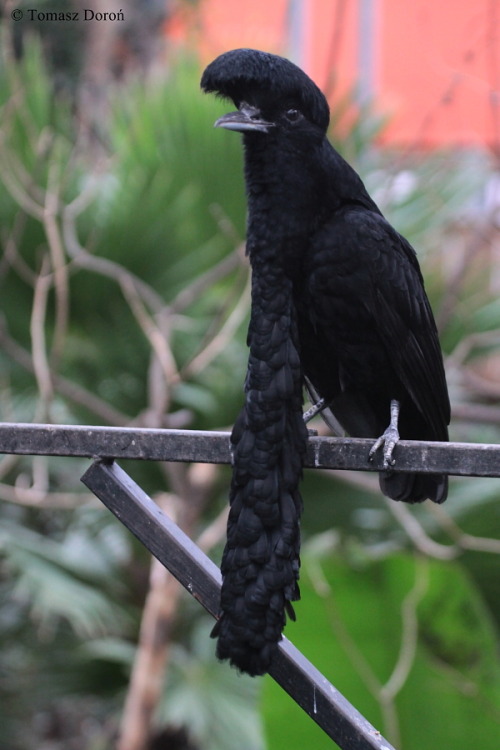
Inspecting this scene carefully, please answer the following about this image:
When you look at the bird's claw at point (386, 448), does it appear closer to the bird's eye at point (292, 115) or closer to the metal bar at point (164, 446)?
the metal bar at point (164, 446)

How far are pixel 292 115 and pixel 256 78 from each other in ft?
0.33

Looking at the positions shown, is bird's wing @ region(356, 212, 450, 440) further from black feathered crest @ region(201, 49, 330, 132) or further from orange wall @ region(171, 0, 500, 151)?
orange wall @ region(171, 0, 500, 151)

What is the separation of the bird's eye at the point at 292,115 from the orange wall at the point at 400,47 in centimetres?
194

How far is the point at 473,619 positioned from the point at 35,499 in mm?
1521

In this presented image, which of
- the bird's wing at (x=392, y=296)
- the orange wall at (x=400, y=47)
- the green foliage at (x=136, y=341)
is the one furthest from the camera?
the orange wall at (x=400, y=47)

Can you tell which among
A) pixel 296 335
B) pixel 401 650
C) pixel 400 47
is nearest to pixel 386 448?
pixel 296 335

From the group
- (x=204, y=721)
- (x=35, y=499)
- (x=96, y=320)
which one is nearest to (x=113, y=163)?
(x=96, y=320)

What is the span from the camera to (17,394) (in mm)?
3865

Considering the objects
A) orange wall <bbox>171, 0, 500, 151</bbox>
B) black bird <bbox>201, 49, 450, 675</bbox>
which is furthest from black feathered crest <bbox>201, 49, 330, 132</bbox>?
orange wall <bbox>171, 0, 500, 151</bbox>

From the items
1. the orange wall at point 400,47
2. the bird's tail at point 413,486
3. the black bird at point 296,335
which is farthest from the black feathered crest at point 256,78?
the orange wall at point 400,47

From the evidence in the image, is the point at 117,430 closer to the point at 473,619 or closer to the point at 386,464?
the point at 386,464

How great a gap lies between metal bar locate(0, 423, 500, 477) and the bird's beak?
1.67 feet

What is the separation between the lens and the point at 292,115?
166 cm

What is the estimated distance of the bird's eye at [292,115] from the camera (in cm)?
166
